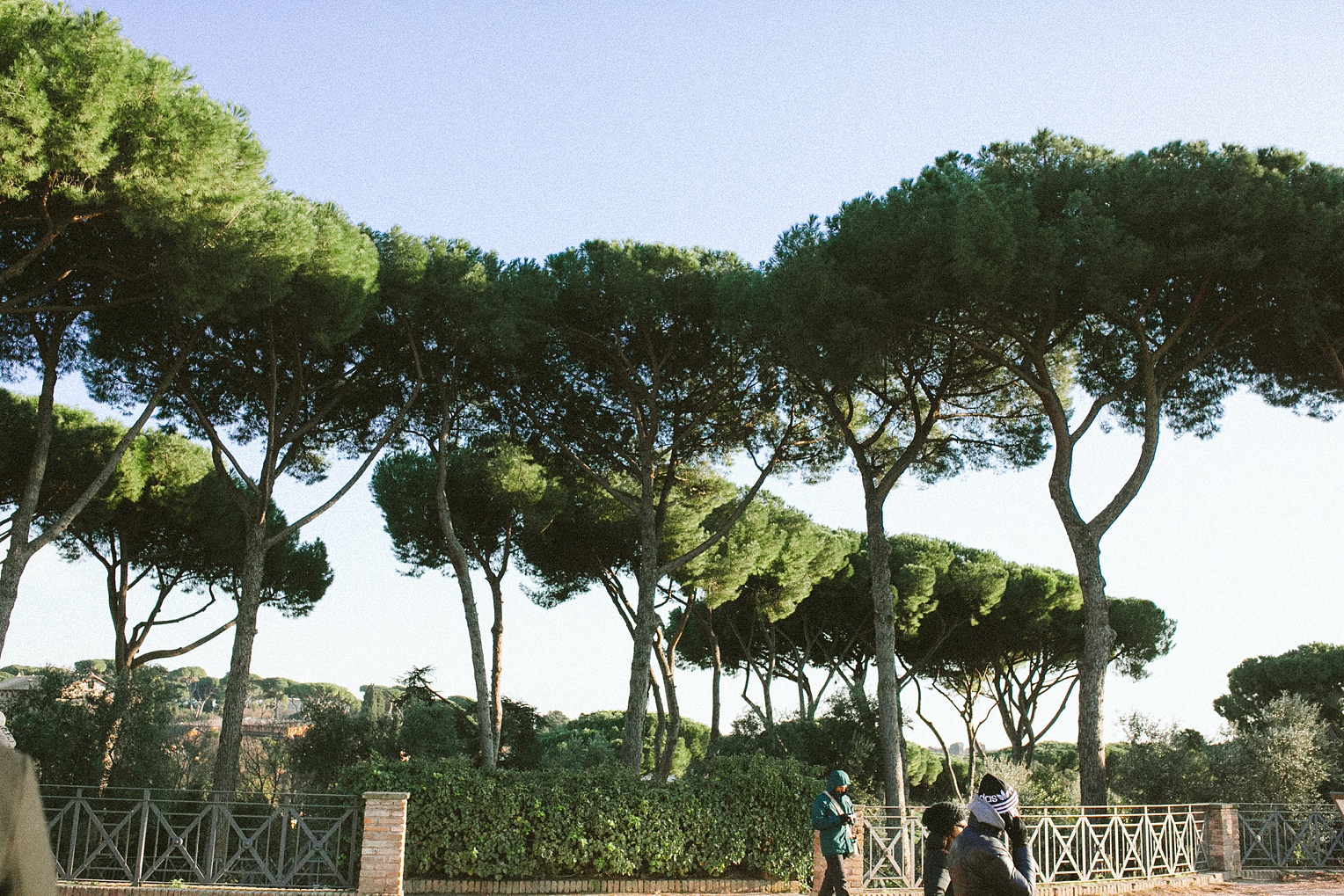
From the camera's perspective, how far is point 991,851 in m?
3.66

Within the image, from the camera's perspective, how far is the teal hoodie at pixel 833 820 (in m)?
7.62

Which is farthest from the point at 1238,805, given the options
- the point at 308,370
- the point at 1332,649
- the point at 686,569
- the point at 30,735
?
the point at 1332,649

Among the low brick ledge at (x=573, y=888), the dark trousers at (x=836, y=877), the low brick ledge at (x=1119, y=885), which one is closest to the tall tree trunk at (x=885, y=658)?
the low brick ledge at (x=1119, y=885)

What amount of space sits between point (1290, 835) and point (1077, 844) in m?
3.96

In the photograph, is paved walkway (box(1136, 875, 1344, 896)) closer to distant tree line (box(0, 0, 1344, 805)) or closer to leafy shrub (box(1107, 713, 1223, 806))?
distant tree line (box(0, 0, 1344, 805))

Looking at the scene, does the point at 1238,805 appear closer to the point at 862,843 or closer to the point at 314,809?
the point at 862,843

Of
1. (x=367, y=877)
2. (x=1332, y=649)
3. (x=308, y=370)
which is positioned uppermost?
(x=308, y=370)

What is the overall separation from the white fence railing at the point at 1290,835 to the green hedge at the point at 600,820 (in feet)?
20.6

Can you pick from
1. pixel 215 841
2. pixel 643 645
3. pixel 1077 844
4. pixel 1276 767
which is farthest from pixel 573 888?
pixel 1276 767

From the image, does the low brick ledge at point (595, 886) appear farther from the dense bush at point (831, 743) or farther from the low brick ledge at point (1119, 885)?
the dense bush at point (831, 743)

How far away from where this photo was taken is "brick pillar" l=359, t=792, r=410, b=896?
9.05m

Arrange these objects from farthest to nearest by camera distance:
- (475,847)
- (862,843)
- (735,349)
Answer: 1. (735,349)
2. (862,843)
3. (475,847)

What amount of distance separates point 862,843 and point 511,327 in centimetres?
805

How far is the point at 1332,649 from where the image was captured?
26109mm
